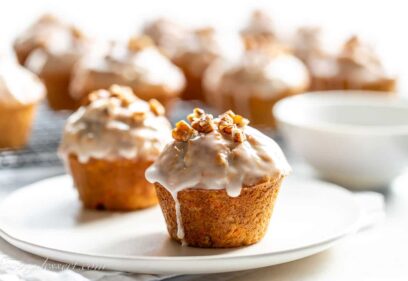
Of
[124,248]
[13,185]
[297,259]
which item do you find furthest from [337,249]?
[13,185]

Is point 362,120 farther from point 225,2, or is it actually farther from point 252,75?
point 225,2

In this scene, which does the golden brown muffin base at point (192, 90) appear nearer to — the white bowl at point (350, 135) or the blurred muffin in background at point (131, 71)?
the blurred muffin in background at point (131, 71)

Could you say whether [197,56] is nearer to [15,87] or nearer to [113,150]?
[15,87]

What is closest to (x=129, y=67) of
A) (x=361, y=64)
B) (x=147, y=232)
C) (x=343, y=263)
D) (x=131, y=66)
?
(x=131, y=66)

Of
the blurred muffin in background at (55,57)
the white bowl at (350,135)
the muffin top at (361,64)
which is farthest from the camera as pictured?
the blurred muffin in background at (55,57)

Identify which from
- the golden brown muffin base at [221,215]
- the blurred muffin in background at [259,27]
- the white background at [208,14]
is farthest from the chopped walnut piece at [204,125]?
the white background at [208,14]

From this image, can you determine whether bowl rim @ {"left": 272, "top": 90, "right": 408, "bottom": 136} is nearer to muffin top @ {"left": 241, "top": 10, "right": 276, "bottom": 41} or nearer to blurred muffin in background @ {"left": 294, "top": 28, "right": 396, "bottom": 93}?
blurred muffin in background @ {"left": 294, "top": 28, "right": 396, "bottom": 93}
